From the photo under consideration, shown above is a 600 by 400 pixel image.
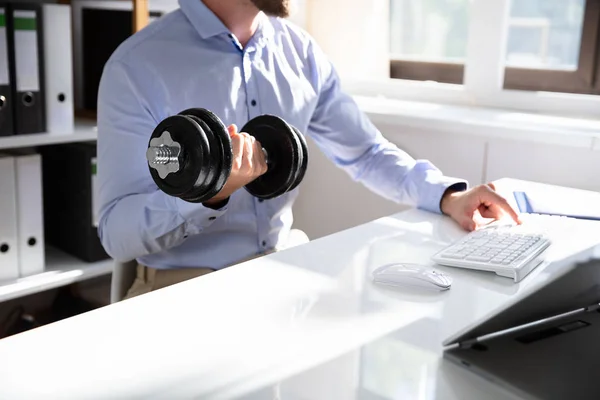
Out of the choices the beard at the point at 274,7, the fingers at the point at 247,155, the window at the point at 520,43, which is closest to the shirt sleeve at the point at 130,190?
the fingers at the point at 247,155

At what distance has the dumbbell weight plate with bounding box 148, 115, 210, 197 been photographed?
38.2 inches

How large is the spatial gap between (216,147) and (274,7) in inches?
24.1

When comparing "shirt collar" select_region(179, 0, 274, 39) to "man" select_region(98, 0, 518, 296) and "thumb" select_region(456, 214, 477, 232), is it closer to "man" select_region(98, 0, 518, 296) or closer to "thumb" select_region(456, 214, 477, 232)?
"man" select_region(98, 0, 518, 296)

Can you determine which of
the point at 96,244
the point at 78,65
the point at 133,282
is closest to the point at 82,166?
the point at 96,244

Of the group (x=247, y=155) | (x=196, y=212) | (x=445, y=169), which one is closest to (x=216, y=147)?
(x=247, y=155)

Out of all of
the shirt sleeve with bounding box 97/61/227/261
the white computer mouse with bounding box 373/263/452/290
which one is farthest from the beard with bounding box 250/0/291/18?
the white computer mouse with bounding box 373/263/452/290

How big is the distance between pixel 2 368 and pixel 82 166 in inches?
55.1

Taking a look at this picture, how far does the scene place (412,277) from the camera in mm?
1011

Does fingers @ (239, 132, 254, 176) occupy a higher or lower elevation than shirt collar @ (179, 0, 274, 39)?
lower

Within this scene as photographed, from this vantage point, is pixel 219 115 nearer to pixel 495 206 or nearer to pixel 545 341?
pixel 495 206

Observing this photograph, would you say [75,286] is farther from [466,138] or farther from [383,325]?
[383,325]

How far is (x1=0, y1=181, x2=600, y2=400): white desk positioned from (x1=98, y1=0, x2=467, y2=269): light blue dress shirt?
300mm

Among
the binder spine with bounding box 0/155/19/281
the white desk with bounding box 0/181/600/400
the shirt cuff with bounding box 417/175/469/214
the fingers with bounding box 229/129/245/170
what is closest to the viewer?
the white desk with bounding box 0/181/600/400

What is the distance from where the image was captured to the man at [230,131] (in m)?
1.27
